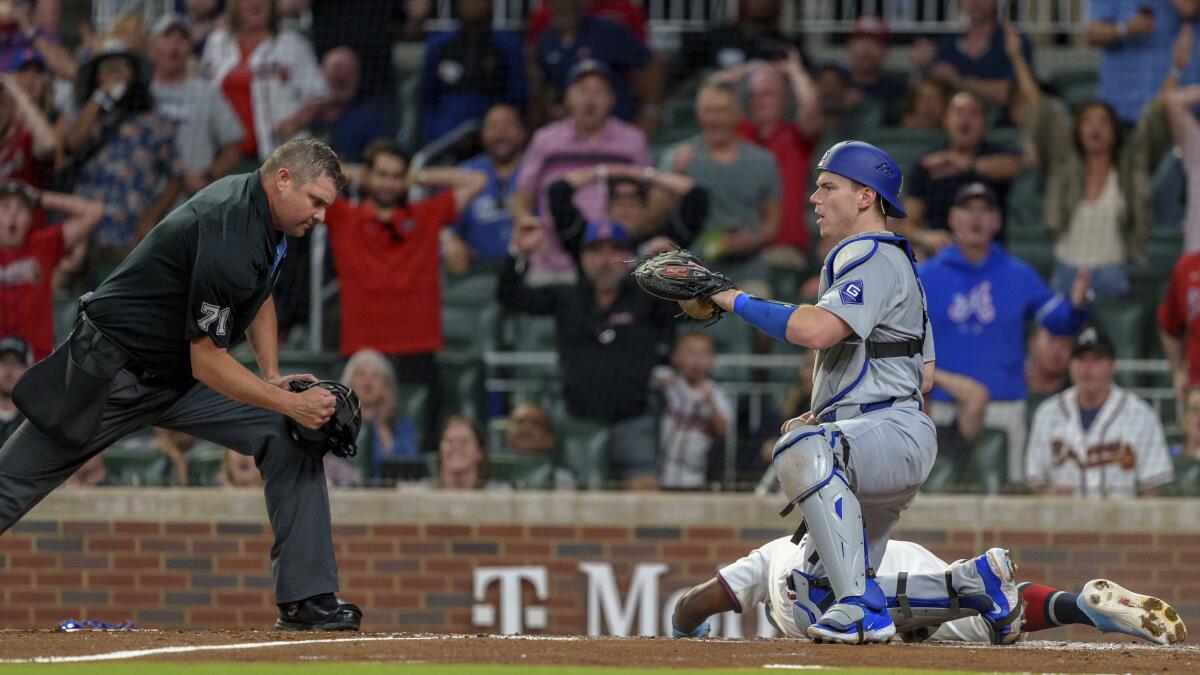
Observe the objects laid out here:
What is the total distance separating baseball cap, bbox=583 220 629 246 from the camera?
9.73 metres

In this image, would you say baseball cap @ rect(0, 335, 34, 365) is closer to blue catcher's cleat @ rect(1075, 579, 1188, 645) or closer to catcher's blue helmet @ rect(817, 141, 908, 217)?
catcher's blue helmet @ rect(817, 141, 908, 217)

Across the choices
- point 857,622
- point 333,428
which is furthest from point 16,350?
point 857,622

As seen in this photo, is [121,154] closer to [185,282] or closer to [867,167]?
[185,282]

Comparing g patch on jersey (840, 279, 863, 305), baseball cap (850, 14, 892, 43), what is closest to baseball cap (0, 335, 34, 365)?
baseball cap (850, 14, 892, 43)

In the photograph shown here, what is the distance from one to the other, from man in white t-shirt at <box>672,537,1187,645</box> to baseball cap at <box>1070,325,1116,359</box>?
324cm

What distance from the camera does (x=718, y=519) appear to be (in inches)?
371

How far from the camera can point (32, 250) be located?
10.0m

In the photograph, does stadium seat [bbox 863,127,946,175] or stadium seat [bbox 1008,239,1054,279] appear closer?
stadium seat [bbox 1008,239,1054,279]

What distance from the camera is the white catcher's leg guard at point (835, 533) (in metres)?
5.31

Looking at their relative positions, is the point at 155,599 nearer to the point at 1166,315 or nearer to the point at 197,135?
the point at 197,135

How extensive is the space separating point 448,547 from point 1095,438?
11.2 ft

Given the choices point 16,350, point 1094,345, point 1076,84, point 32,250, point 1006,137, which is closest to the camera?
point 1094,345

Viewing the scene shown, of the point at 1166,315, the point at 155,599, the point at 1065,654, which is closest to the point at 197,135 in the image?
the point at 155,599

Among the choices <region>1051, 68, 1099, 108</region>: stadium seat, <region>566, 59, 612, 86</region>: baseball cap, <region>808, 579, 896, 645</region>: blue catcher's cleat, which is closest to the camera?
<region>808, 579, 896, 645</region>: blue catcher's cleat
